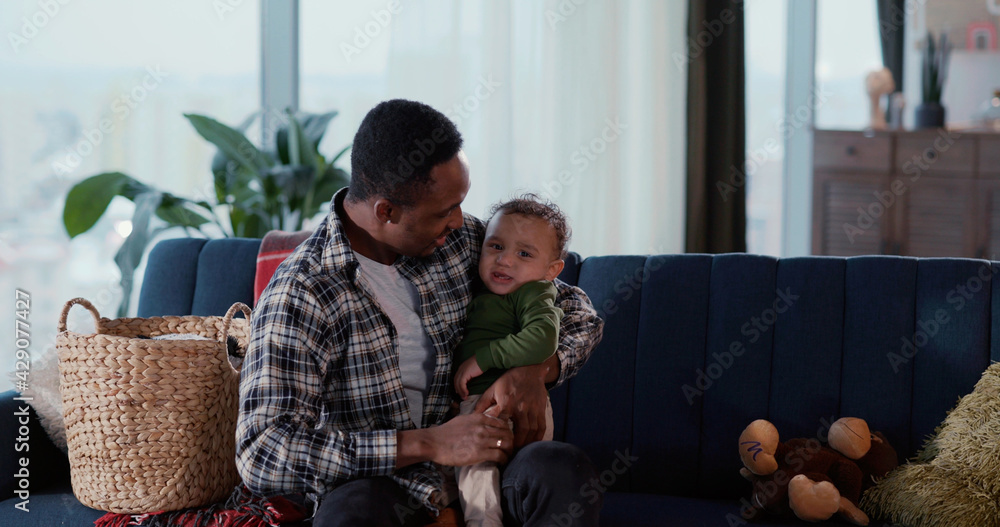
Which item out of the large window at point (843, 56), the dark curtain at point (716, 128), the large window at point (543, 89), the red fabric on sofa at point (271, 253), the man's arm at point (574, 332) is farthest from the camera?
the large window at point (843, 56)

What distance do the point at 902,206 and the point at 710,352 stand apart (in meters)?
2.29

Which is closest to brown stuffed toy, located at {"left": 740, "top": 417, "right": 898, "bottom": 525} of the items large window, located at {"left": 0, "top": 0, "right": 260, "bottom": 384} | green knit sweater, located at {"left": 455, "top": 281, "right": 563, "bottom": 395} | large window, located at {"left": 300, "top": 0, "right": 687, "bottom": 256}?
green knit sweater, located at {"left": 455, "top": 281, "right": 563, "bottom": 395}

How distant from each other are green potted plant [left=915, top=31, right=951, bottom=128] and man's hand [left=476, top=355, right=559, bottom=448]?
122 inches

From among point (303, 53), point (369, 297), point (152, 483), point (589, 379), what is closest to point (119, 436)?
point (152, 483)

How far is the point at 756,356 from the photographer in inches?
69.0

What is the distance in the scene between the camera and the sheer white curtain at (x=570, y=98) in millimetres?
3148

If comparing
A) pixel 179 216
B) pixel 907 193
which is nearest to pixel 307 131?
pixel 179 216

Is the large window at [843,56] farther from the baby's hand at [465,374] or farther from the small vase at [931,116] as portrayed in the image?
the baby's hand at [465,374]

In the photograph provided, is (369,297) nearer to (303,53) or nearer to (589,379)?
(589,379)

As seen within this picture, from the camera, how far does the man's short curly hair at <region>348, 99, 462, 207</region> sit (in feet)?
4.42

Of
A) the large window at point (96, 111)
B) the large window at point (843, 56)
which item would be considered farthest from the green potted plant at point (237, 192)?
the large window at point (843, 56)

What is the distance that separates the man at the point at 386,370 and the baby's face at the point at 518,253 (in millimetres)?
74

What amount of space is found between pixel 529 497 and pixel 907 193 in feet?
9.77

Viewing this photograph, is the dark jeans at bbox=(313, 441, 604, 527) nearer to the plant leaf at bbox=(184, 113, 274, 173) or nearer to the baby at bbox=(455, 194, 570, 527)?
the baby at bbox=(455, 194, 570, 527)
